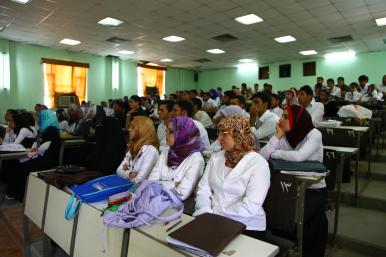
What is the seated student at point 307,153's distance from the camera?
214 cm

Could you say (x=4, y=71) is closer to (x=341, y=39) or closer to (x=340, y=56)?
(x=341, y=39)

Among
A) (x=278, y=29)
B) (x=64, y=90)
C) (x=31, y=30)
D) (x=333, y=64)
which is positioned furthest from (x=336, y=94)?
(x=64, y=90)

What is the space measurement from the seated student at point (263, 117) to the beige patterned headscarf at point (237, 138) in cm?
151

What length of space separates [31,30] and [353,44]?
420 inches

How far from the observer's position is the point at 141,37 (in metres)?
9.10

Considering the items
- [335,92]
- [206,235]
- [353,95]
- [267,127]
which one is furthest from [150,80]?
[206,235]

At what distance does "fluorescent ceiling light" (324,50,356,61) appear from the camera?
1180 cm

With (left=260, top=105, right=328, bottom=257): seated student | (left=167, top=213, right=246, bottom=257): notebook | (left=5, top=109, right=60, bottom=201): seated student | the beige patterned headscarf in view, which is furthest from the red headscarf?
(left=5, top=109, right=60, bottom=201): seated student

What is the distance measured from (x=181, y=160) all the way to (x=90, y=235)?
0.84 metres

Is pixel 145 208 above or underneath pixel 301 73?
underneath

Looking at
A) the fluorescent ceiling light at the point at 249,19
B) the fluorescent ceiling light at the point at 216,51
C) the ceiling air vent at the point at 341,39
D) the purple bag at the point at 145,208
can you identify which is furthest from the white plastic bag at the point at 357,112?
the fluorescent ceiling light at the point at 216,51

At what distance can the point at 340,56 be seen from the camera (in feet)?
40.0

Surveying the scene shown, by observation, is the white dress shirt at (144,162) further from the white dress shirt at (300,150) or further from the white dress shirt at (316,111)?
the white dress shirt at (316,111)

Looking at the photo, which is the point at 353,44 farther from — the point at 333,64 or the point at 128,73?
the point at 128,73
